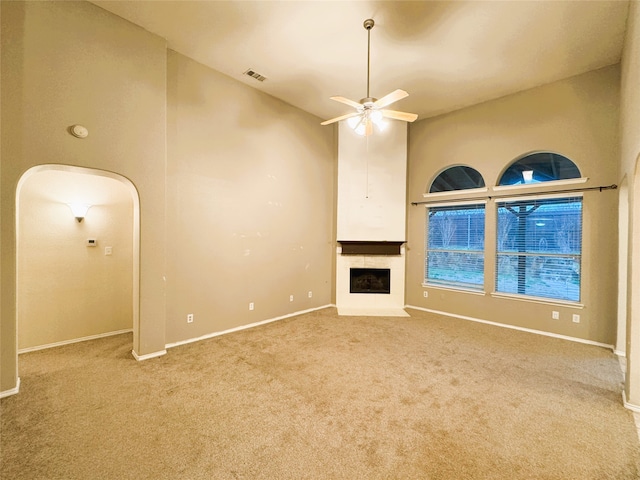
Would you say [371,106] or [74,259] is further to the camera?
[74,259]

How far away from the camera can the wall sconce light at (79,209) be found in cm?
365

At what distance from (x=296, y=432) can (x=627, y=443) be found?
2414mm

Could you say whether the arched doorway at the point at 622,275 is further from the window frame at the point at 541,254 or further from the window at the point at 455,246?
the window at the point at 455,246

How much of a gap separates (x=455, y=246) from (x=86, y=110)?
598 cm

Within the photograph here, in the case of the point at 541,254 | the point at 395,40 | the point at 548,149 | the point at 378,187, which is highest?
the point at 395,40

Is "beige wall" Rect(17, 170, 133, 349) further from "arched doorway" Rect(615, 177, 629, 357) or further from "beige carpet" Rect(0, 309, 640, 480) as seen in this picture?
"arched doorway" Rect(615, 177, 629, 357)

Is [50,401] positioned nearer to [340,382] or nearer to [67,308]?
[67,308]

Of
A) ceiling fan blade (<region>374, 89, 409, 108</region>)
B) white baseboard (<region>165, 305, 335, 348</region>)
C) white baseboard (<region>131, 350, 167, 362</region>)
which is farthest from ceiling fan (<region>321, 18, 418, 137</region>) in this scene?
white baseboard (<region>131, 350, 167, 362</region>)

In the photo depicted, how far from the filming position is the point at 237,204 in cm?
427

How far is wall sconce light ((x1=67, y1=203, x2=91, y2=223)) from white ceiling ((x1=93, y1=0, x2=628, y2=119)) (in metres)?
2.43

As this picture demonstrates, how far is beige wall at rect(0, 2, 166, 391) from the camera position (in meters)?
2.40

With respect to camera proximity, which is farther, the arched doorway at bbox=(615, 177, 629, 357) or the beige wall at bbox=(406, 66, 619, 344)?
the beige wall at bbox=(406, 66, 619, 344)

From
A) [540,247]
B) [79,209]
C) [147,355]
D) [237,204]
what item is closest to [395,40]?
[237,204]

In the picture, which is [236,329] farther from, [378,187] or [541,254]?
[541,254]
